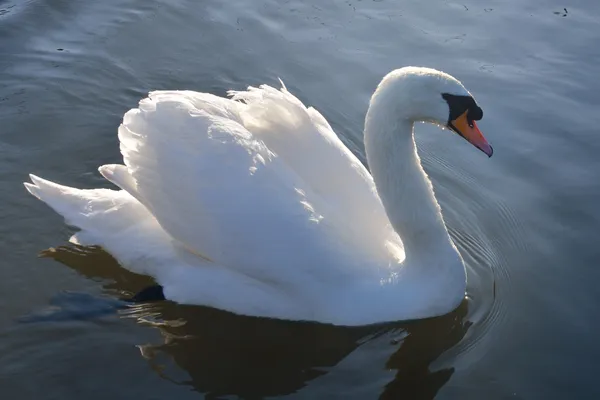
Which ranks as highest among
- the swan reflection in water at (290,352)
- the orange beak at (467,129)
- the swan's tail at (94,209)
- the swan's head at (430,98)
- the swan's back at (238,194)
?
the swan's head at (430,98)

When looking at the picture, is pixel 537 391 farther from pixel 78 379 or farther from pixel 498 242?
pixel 78 379

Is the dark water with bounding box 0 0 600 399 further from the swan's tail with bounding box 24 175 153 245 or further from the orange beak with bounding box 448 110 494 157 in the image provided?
the orange beak with bounding box 448 110 494 157

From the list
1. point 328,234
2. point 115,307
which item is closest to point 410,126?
point 328,234

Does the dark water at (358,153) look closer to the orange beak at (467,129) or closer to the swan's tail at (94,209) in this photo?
the swan's tail at (94,209)

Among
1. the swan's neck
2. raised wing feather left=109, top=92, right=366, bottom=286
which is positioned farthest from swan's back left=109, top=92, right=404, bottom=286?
the swan's neck

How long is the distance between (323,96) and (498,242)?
135 inches

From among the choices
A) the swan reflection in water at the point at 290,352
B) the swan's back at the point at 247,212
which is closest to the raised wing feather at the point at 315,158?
the swan's back at the point at 247,212

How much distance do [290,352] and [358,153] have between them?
12.3 feet

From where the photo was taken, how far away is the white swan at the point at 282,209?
6.66 metres

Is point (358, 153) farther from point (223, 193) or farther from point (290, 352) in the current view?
point (290, 352)

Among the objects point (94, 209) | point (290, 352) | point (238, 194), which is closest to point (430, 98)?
point (238, 194)

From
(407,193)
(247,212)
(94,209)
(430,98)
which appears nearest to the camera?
(247,212)

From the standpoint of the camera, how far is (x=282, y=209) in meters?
6.63

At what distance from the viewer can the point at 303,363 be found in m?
6.66
